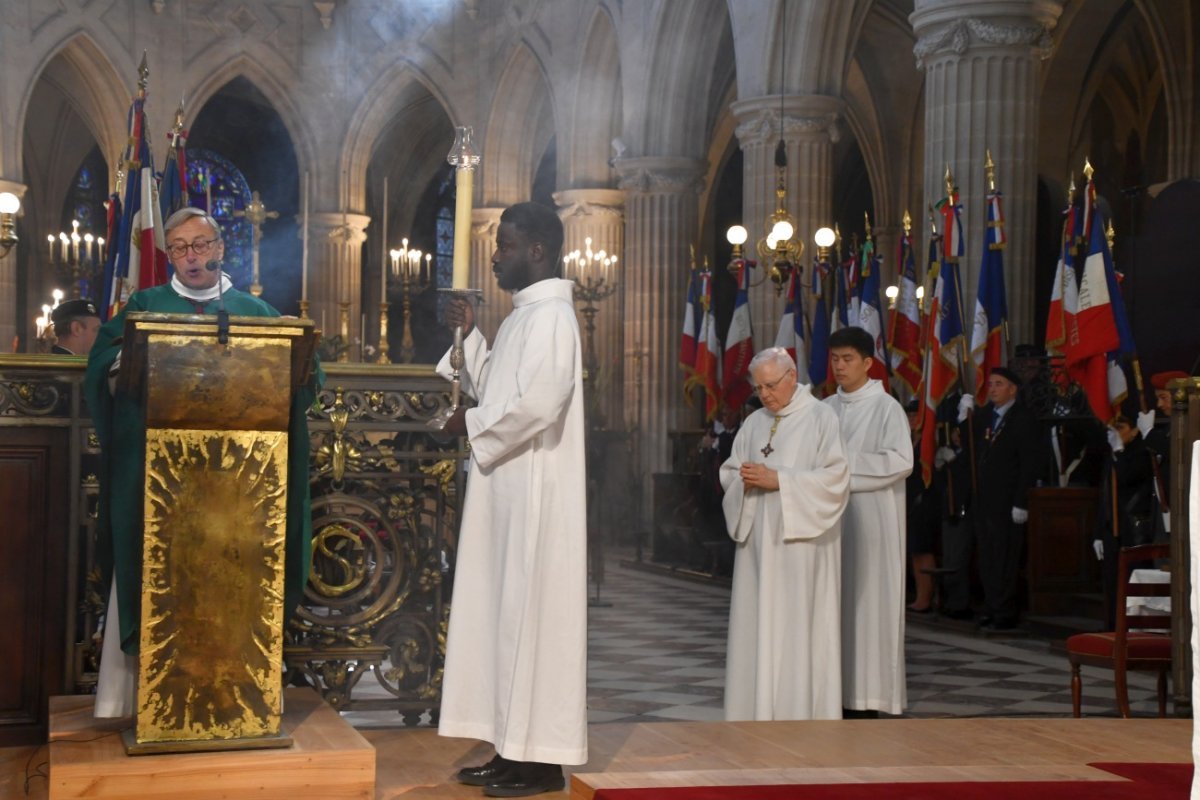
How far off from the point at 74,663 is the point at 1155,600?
4.60m

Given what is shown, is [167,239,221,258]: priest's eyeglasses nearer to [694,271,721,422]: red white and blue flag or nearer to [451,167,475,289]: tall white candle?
[451,167,475,289]: tall white candle

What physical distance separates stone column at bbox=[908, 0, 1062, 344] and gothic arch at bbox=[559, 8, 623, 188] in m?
10.2

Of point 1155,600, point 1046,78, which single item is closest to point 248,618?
point 1155,600

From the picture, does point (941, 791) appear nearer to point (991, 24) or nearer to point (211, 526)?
point (211, 526)

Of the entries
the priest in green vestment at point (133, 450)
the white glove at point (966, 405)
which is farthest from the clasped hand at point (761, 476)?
the white glove at point (966, 405)

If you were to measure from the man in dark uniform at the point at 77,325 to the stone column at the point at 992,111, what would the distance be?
268 inches

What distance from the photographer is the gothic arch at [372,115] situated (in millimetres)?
26172

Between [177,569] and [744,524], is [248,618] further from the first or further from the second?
[744,524]

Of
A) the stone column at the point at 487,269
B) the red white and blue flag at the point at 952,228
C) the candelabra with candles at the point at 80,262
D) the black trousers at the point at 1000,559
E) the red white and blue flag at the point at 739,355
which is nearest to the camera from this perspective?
the black trousers at the point at 1000,559

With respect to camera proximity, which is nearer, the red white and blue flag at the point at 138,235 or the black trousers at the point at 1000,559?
the red white and blue flag at the point at 138,235

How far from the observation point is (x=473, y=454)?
4.23 metres

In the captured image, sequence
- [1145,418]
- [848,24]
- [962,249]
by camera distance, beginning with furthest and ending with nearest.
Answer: [848,24] → [962,249] → [1145,418]

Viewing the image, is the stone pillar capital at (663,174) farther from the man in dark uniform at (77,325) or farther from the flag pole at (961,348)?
the man in dark uniform at (77,325)

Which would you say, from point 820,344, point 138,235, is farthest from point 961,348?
point 138,235
